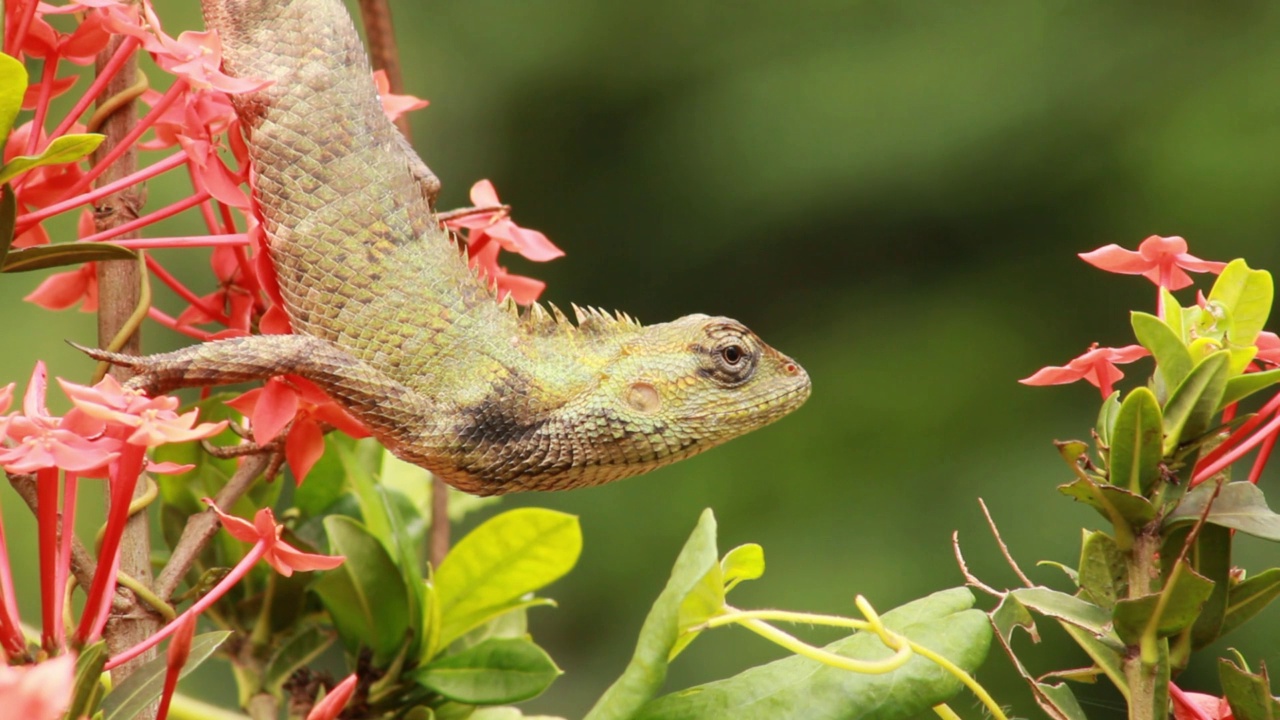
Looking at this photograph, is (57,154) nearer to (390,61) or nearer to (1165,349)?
(390,61)

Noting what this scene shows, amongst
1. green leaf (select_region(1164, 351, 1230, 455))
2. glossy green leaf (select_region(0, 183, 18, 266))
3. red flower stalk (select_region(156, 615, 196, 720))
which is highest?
glossy green leaf (select_region(0, 183, 18, 266))

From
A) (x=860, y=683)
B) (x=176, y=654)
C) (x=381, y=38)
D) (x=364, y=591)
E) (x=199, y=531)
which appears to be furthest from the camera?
(x=381, y=38)

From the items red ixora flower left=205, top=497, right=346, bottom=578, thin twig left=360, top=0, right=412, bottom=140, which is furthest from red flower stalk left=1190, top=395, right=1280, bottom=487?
thin twig left=360, top=0, right=412, bottom=140

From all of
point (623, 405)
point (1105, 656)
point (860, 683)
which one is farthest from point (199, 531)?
point (1105, 656)

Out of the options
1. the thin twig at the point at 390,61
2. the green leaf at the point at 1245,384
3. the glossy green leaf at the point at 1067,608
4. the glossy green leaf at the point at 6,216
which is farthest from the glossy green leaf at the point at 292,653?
the green leaf at the point at 1245,384

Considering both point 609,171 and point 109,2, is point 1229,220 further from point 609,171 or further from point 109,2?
point 109,2

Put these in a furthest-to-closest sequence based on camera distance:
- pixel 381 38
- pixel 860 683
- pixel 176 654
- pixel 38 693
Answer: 1. pixel 381 38
2. pixel 860 683
3. pixel 176 654
4. pixel 38 693

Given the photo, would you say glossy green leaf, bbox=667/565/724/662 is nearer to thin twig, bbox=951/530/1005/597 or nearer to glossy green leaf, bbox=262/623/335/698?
thin twig, bbox=951/530/1005/597
